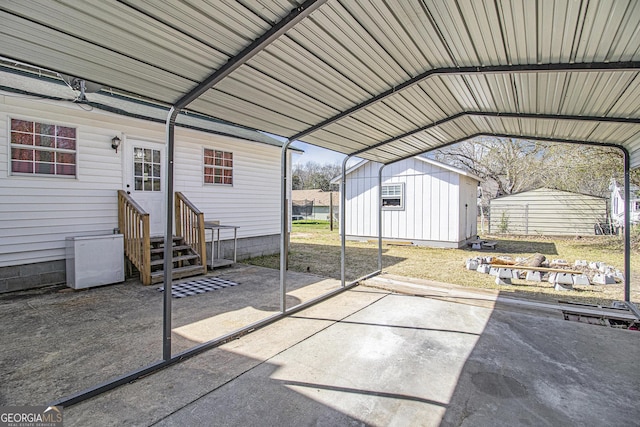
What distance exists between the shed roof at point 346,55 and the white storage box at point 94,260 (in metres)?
3.57

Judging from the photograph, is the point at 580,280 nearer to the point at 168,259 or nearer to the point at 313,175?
the point at 168,259

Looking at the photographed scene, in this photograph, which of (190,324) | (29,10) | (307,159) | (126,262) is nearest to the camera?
(29,10)

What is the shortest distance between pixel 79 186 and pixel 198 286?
283 cm

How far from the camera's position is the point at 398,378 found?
269 centimetres

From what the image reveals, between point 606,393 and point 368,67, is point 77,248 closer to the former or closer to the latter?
point 368,67

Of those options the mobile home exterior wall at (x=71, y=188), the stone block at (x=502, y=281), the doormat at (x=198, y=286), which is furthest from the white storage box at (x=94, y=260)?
the stone block at (x=502, y=281)

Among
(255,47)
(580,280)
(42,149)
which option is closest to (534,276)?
(580,280)

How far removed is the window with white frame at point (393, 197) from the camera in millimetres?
12109

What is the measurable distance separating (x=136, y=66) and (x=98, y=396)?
8.47ft

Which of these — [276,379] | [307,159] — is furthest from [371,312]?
[307,159]

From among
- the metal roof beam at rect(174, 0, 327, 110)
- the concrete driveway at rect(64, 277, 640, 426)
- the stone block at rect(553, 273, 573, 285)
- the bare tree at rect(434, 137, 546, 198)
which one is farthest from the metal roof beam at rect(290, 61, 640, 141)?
the bare tree at rect(434, 137, 546, 198)

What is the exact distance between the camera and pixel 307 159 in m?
51.7

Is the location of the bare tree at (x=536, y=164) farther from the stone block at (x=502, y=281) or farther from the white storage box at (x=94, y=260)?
the white storage box at (x=94, y=260)

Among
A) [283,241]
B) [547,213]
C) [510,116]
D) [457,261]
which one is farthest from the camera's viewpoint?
[547,213]
